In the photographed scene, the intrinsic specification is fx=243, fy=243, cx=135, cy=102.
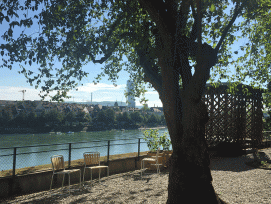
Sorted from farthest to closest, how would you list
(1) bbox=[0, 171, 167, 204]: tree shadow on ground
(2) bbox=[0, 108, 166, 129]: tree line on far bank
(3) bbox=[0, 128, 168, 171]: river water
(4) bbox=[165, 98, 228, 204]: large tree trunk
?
(2) bbox=[0, 108, 166, 129]: tree line on far bank, (3) bbox=[0, 128, 168, 171]: river water, (1) bbox=[0, 171, 167, 204]: tree shadow on ground, (4) bbox=[165, 98, 228, 204]: large tree trunk

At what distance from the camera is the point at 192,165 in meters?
4.36

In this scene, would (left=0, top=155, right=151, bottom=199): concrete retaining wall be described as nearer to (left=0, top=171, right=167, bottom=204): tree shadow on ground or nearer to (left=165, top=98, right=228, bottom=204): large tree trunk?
(left=0, top=171, right=167, bottom=204): tree shadow on ground

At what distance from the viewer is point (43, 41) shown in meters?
6.49

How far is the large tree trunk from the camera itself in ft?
14.2

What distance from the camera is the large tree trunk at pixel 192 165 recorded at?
432 centimetres

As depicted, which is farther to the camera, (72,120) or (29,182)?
(72,120)

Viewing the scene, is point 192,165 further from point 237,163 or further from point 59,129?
point 59,129

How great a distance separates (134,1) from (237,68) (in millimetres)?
3540

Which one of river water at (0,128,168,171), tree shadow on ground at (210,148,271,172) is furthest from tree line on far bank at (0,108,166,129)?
tree shadow on ground at (210,148,271,172)

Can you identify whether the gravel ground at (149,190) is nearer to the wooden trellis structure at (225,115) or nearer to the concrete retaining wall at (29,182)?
the concrete retaining wall at (29,182)

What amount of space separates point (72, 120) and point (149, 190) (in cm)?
7273

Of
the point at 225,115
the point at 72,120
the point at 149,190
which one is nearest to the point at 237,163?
the point at 225,115

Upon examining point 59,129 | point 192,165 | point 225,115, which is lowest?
point 59,129

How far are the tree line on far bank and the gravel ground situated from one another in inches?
2329
